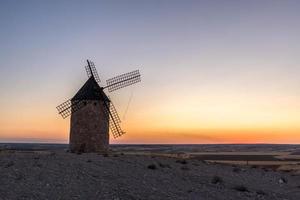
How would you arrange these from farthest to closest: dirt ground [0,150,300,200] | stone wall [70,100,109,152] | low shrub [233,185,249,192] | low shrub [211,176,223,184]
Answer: stone wall [70,100,109,152]
low shrub [211,176,223,184]
low shrub [233,185,249,192]
dirt ground [0,150,300,200]

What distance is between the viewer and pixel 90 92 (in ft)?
137

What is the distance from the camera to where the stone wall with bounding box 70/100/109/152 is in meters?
40.5

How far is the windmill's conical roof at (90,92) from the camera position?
41.3 m

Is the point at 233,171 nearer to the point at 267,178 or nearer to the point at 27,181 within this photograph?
the point at 267,178

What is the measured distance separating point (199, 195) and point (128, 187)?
4.12m

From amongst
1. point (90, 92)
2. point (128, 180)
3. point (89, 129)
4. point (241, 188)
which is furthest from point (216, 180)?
point (90, 92)

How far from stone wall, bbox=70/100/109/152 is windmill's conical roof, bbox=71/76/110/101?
552 mm

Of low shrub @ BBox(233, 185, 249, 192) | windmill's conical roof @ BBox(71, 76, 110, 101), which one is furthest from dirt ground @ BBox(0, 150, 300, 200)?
windmill's conical roof @ BBox(71, 76, 110, 101)

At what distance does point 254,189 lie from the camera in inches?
1251

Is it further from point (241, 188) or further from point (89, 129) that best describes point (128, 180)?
point (89, 129)

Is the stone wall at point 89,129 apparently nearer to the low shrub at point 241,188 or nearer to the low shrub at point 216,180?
the low shrub at point 216,180

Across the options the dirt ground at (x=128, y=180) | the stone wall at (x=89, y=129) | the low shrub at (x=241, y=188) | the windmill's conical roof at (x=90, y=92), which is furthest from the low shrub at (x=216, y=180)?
the windmill's conical roof at (x=90, y=92)

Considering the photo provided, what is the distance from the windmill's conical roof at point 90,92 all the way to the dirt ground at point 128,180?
25.2 feet

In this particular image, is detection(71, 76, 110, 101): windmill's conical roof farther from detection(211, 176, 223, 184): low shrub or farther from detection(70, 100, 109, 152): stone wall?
detection(211, 176, 223, 184): low shrub
